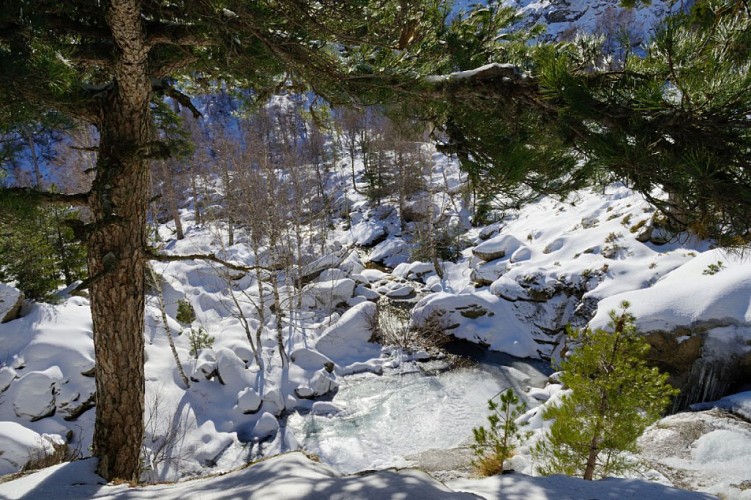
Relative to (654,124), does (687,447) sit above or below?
below

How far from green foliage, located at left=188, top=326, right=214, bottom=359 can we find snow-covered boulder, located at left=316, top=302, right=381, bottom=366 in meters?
3.07

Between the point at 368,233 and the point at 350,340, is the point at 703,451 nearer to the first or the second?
the point at 350,340

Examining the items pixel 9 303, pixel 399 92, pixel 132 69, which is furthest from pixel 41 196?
pixel 9 303

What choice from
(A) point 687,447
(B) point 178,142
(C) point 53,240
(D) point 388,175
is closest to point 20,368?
(C) point 53,240

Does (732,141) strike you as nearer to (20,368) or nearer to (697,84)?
(697,84)

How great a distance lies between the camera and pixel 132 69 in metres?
2.66

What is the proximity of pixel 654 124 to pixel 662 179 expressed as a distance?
256mm

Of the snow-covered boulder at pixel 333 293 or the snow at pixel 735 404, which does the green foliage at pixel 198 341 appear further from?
the snow at pixel 735 404

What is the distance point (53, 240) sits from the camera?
12375 mm

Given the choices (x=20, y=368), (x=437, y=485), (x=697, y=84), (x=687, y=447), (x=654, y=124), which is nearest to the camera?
(x=697, y=84)

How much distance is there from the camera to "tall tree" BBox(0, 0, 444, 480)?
236 cm

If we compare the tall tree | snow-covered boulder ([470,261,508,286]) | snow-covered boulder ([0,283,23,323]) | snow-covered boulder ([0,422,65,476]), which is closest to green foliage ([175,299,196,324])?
snow-covered boulder ([0,283,23,323])

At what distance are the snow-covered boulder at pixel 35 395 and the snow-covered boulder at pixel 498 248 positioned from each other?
13.9 meters

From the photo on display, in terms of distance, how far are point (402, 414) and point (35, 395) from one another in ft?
24.2
